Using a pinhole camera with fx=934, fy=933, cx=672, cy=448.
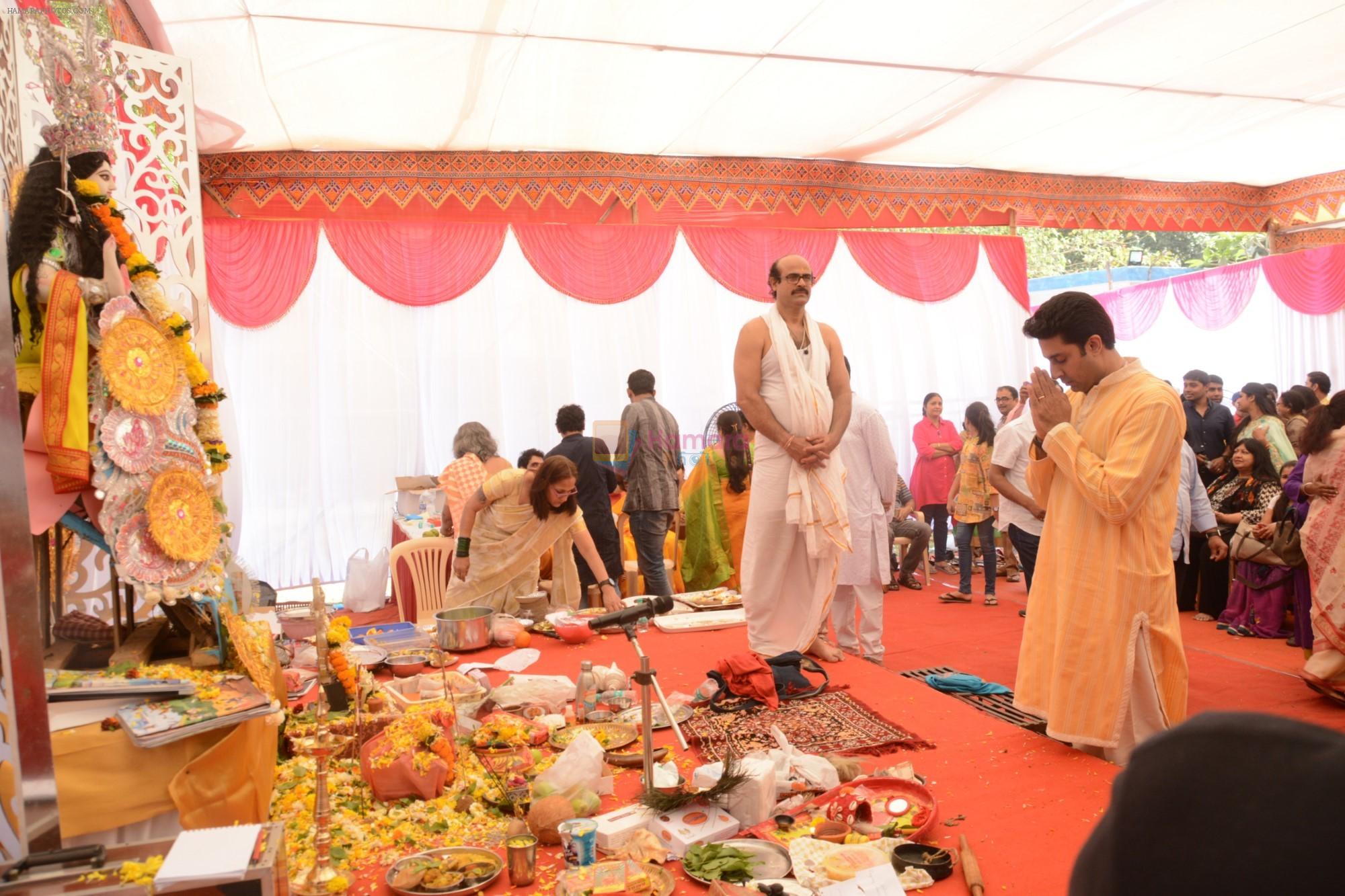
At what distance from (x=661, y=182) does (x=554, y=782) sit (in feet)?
20.8

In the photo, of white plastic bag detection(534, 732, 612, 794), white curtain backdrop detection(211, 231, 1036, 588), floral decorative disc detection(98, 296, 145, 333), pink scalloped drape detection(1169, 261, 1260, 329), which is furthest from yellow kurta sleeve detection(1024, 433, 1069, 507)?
pink scalloped drape detection(1169, 261, 1260, 329)

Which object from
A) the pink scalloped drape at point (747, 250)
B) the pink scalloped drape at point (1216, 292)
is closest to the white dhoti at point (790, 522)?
the pink scalloped drape at point (747, 250)

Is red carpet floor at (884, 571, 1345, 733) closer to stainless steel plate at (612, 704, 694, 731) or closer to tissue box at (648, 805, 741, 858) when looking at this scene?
stainless steel plate at (612, 704, 694, 731)

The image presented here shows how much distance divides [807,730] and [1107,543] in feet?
3.27

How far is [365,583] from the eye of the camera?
6.88 metres

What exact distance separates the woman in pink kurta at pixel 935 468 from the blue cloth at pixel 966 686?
12.4 ft

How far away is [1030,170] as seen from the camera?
28.8ft

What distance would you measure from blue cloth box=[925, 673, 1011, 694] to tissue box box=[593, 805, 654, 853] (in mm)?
2202

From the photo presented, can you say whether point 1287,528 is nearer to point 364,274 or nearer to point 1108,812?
point 1108,812

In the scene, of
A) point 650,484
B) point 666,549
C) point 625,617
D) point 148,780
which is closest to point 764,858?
point 625,617

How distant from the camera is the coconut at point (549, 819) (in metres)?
2.01

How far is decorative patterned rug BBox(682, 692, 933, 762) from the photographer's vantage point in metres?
2.55

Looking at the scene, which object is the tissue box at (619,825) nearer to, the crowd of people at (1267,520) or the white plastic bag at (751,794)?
the white plastic bag at (751,794)

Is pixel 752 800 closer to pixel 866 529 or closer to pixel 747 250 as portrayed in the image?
pixel 866 529
